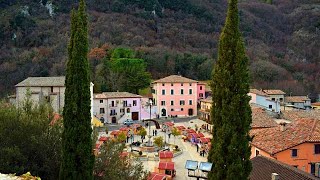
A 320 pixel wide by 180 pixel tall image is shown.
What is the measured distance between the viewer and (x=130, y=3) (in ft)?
401

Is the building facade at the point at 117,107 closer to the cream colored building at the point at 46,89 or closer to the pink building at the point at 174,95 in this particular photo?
the pink building at the point at 174,95

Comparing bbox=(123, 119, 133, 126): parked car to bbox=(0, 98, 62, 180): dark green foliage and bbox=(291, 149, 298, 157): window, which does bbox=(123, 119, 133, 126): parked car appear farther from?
bbox=(0, 98, 62, 180): dark green foliage

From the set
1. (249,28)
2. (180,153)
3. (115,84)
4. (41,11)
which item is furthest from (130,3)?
(180,153)

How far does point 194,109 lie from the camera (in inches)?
2650

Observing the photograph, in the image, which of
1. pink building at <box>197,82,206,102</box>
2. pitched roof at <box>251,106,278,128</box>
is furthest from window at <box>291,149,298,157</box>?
pink building at <box>197,82,206,102</box>

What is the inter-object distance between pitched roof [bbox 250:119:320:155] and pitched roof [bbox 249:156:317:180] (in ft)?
15.9

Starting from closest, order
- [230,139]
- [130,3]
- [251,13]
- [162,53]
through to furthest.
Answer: [230,139] < [162,53] < [130,3] < [251,13]

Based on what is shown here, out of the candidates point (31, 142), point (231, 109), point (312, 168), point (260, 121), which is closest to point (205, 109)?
point (260, 121)

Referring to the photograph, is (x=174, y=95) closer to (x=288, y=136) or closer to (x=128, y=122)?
(x=128, y=122)

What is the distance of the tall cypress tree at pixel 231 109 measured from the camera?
1530 centimetres

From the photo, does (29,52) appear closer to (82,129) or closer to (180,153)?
(180,153)

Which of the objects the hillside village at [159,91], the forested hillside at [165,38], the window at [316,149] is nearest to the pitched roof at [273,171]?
the hillside village at [159,91]

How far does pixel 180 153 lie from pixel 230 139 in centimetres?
2355

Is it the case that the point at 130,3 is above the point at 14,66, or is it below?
above
